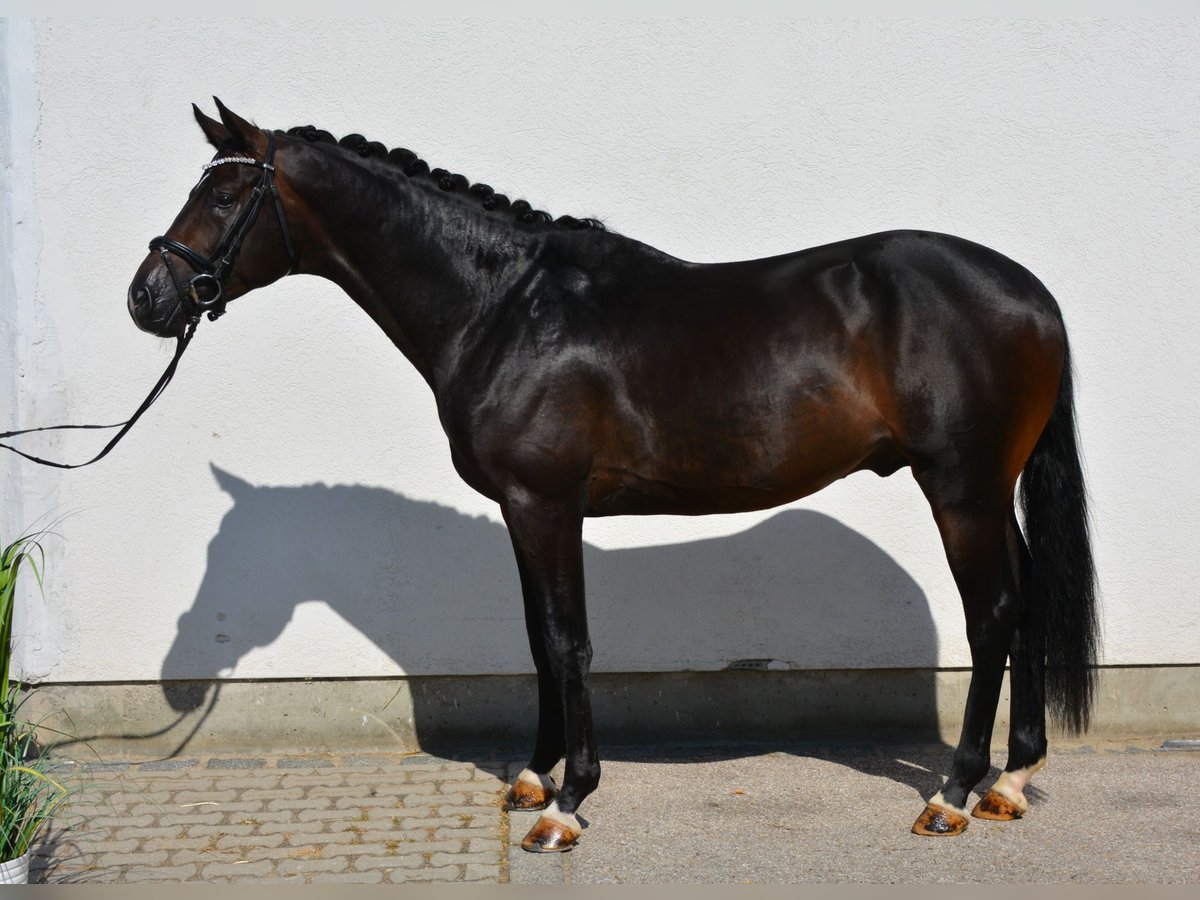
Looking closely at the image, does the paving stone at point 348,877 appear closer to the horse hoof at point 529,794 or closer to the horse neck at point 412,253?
the horse hoof at point 529,794

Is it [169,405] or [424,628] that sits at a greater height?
[169,405]

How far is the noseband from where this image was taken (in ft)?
12.0

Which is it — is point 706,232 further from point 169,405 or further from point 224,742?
point 224,742

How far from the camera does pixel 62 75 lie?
470 cm

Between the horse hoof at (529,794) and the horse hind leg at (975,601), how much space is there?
4.41ft

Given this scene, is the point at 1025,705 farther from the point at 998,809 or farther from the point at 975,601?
the point at 975,601

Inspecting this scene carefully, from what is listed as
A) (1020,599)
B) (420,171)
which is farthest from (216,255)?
→ (1020,599)

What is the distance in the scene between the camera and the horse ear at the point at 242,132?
368 cm

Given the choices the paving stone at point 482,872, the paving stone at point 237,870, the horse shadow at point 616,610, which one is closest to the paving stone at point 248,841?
the paving stone at point 237,870

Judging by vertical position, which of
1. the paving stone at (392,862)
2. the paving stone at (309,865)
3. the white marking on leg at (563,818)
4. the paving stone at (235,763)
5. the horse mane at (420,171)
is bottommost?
the paving stone at (235,763)

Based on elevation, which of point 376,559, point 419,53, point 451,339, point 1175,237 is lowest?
point 376,559

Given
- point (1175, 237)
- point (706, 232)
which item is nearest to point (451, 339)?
point (706, 232)

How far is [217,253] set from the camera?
3.71 metres

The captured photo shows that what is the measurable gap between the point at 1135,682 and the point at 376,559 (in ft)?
11.5
